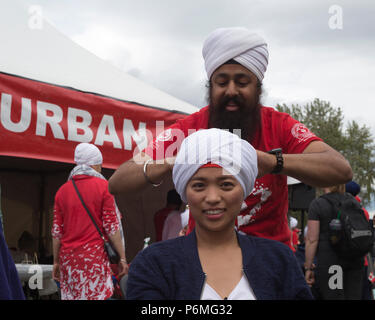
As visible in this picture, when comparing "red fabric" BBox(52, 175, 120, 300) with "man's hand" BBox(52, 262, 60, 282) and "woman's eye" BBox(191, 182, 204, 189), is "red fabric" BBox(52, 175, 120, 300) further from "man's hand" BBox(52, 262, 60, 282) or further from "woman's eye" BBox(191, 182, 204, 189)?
"woman's eye" BBox(191, 182, 204, 189)

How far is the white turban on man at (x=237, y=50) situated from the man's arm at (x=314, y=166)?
382mm

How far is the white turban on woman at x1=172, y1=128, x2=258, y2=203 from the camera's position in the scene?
5.01 ft

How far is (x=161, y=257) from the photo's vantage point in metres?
1.49

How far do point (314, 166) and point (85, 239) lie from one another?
3132 mm

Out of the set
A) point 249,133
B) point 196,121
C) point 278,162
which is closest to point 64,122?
point 196,121

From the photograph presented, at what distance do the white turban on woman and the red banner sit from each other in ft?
12.2

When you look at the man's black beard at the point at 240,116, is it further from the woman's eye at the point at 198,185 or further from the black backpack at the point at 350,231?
the black backpack at the point at 350,231

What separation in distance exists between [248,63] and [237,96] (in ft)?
0.44

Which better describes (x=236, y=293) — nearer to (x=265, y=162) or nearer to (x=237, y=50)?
(x=265, y=162)

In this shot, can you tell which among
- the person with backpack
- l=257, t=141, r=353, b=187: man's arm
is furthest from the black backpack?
l=257, t=141, r=353, b=187: man's arm

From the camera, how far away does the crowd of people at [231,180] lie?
1.48 metres

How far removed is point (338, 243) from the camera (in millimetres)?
4758
